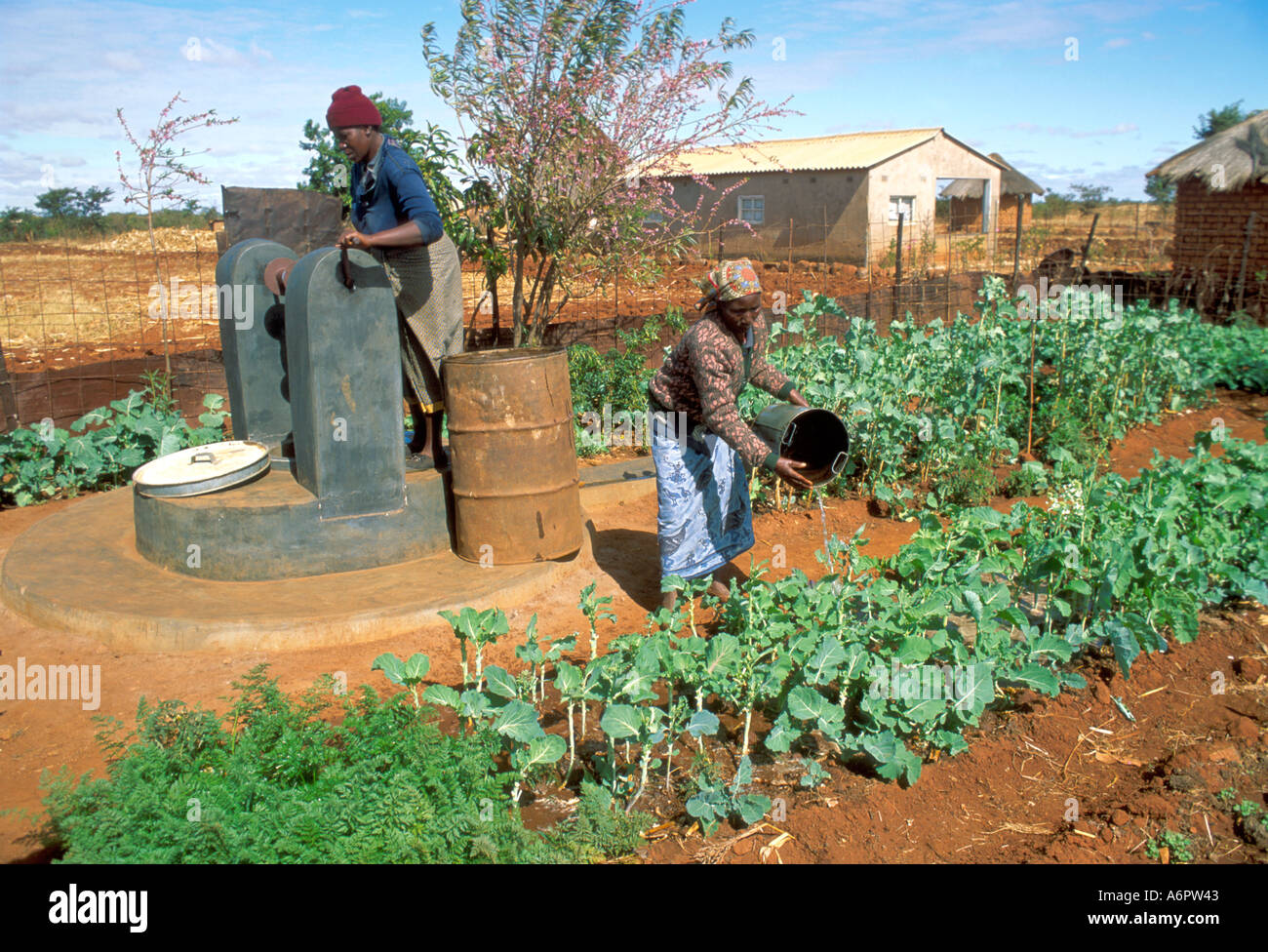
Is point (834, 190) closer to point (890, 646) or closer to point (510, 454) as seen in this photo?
point (510, 454)

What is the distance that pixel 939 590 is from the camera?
322 cm

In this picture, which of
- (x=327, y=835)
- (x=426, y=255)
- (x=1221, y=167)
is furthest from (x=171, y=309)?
(x=1221, y=167)

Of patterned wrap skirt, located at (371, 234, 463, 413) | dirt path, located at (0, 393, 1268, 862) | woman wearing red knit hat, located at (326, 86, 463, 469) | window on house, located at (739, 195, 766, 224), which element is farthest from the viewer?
window on house, located at (739, 195, 766, 224)

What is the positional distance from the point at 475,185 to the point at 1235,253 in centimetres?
1105

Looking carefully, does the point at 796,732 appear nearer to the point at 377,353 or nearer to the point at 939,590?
the point at 939,590

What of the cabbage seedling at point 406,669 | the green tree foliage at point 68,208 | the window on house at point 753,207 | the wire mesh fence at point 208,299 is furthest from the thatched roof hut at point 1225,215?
the green tree foliage at point 68,208

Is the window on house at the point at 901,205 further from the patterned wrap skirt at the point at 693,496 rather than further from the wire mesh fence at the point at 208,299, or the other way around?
the patterned wrap skirt at the point at 693,496

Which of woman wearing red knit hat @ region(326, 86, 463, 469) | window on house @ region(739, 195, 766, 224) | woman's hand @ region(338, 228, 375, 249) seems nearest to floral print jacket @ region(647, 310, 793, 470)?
woman wearing red knit hat @ region(326, 86, 463, 469)

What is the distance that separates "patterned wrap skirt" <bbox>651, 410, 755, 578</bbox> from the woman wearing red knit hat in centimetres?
128

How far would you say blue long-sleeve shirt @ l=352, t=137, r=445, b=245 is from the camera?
165 inches

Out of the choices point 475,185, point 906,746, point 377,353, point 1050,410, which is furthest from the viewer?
point 475,185

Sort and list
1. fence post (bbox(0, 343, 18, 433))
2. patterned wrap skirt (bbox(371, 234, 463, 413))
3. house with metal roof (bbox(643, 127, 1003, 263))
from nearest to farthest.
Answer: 1. patterned wrap skirt (bbox(371, 234, 463, 413))
2. fence post (bbox(0, 343, 18, 433))
3. house with metal roof (bbox(643, 127, 1003, 263))

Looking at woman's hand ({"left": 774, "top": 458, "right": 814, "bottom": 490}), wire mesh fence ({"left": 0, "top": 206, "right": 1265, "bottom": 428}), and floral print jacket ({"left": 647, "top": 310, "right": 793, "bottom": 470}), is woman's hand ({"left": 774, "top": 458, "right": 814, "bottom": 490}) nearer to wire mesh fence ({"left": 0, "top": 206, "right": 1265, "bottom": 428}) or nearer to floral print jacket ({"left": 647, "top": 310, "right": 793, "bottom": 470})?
floral print jacket ({"left": 647, "top": 310, "right": 793, "bottom": 470})

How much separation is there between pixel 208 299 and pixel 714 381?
13.5m
